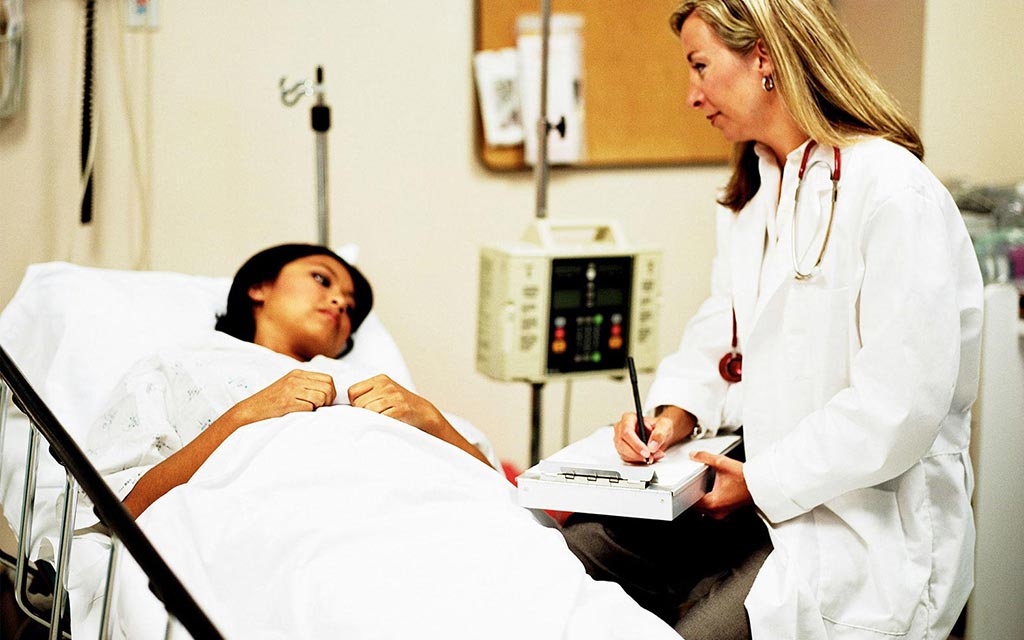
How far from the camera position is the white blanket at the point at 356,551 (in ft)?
4.44

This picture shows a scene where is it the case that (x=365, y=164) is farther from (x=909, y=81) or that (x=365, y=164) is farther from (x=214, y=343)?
(x=909, y=81)

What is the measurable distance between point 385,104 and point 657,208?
0.96 meters

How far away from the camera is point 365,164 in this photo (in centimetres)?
306

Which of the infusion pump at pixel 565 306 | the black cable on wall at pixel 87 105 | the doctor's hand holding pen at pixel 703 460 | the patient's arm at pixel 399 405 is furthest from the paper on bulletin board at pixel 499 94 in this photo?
the doctor's hand holding pen at pixel 703 460

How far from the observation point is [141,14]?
2.71 metres

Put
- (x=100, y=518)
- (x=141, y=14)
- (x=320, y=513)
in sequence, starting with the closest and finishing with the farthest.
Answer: (x=100, y=518) → (x=320, y=513) → (x=141, y=14)

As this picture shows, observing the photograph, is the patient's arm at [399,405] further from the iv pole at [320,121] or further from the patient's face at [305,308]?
the iv pole at [320,121]

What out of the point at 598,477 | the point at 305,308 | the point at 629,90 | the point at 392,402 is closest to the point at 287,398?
the point at 392,402

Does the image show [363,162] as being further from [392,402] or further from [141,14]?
[392,402]

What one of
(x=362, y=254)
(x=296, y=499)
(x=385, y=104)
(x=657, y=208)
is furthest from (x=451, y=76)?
(x=296, y=499)

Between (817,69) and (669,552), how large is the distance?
802 mm

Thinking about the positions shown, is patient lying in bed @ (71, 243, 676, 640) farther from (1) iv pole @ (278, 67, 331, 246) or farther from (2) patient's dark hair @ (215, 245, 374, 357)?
(1) iv pole @ (278, 67, 331, 246)

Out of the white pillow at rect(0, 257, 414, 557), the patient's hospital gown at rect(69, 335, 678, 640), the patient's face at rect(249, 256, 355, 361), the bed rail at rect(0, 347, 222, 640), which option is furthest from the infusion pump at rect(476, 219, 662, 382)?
the bed rail at rect(0, 347, 222, 640)

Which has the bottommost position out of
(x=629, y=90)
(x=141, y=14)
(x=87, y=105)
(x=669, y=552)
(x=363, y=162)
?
(x=669, y=552)
